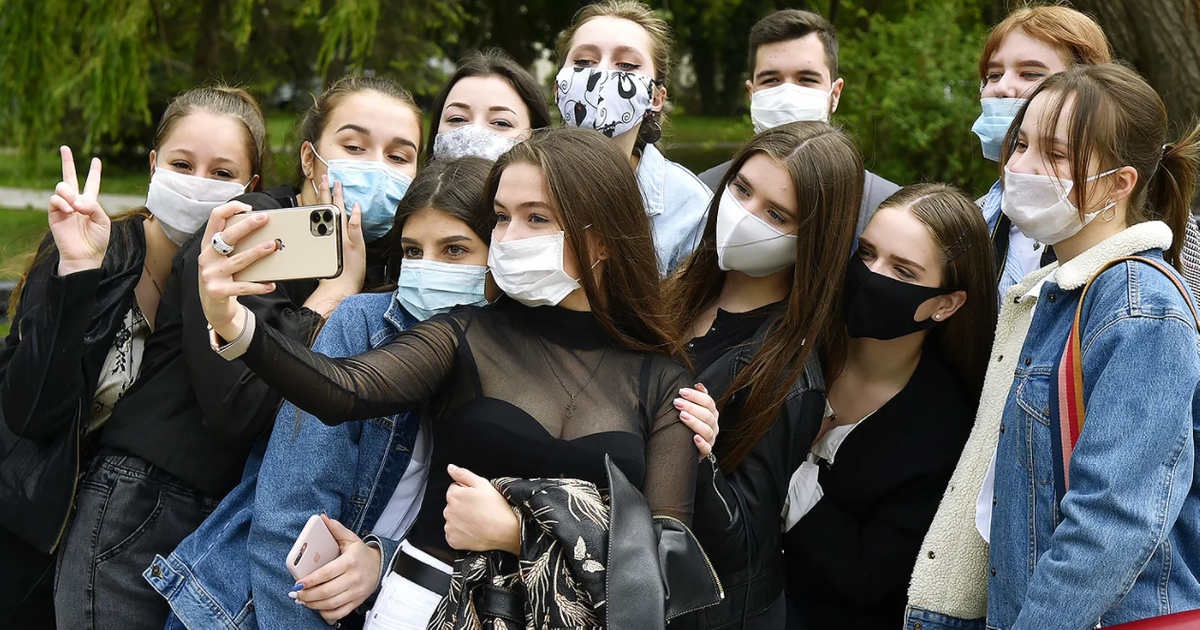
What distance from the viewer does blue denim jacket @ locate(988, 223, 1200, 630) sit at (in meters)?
2.28

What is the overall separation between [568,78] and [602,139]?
141cm

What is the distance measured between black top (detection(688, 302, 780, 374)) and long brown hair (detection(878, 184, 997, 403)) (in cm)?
49

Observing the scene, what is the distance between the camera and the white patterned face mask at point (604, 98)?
3951mm

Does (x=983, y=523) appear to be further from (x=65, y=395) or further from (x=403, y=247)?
(x=65, y=395)

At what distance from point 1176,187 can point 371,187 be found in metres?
2.23

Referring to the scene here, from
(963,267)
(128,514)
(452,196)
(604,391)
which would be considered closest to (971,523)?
(963,267)

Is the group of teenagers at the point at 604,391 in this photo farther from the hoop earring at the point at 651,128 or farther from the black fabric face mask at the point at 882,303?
the hoop earring at the point at 651,128

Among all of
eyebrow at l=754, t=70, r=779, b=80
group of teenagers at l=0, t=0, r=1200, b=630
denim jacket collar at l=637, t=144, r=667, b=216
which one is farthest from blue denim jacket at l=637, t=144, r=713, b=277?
group of teenagers at l=0, t=0, r=1200, b=630

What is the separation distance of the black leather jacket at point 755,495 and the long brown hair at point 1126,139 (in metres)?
0.85

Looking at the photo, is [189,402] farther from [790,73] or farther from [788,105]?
[790,73]

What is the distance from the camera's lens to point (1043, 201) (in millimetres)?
2615

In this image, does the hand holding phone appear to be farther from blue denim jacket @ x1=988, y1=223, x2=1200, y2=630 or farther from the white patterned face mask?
the white patterned face mask

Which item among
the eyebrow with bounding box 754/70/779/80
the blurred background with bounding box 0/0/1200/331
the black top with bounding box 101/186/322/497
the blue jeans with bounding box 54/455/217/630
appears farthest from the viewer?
the blurred background with bounding box 0/0/1200/331

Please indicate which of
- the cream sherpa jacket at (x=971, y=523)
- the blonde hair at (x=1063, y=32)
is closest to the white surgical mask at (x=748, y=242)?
the cream sherpa jacket at (x=971, y=523)
